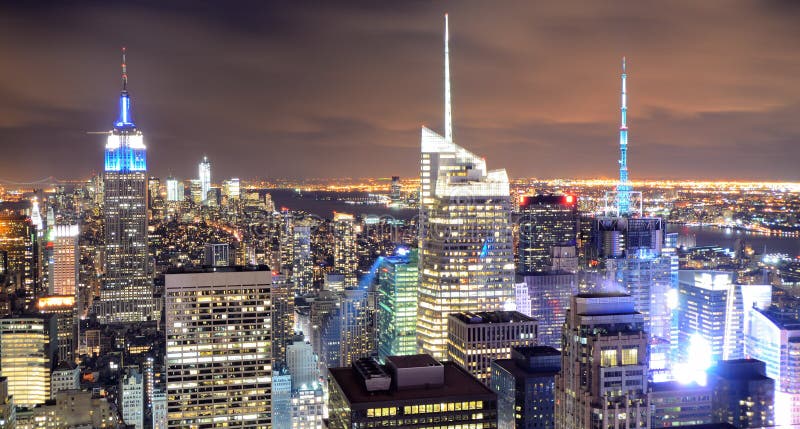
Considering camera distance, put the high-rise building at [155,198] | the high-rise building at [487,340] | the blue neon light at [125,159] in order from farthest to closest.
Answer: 1. the high-rise building at [155,198]
2. the blue neon light at [125,159]
3. the high-rise building at [487,340]

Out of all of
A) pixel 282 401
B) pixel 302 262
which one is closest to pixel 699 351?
pixel 282 401

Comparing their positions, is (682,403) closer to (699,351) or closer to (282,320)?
(699,351)

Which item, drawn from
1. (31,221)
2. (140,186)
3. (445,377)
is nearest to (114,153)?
(140,186)

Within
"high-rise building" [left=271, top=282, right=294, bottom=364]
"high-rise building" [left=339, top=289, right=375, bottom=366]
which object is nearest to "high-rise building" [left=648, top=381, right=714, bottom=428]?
"high-rise building" [left=271, top=282, right=294, bottom=364]

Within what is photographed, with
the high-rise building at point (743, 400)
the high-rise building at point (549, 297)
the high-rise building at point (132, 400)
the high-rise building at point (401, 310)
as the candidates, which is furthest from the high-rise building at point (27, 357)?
the high-rise building at point (743, 400)

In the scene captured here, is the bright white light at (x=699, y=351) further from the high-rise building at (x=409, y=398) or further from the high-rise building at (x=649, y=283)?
the high-rise building at (x=409, y=398)

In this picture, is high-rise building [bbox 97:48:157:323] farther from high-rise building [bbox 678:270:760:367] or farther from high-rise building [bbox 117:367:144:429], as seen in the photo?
high-rise building [bbox 678:270:760:367]
